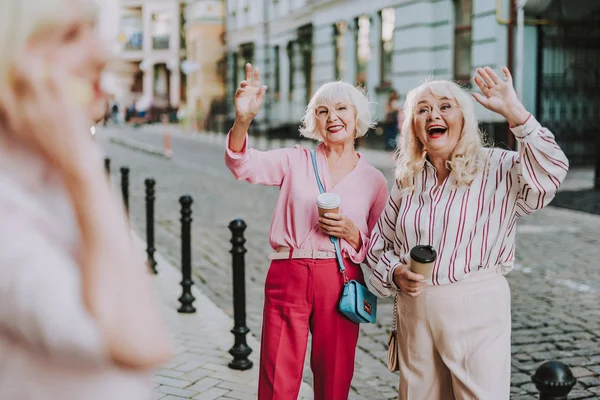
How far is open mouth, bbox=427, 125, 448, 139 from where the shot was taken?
10.3 ft

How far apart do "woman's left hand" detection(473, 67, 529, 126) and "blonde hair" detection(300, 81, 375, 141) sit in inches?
27.9

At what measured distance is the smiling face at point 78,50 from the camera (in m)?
1.23

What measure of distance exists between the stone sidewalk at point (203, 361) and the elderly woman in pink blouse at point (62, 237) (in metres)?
2.66

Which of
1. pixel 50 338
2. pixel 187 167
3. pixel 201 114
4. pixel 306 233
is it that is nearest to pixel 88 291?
pixel 50 338

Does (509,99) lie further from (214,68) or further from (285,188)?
(214,68)

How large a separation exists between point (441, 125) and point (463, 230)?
423 mm

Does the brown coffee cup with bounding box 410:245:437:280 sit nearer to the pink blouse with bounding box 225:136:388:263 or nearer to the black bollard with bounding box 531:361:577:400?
the pink blouse with bounding box 225:136:388:263

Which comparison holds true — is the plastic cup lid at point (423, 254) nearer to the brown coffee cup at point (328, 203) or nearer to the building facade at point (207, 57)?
the brown coffee cup at point (328, 203)

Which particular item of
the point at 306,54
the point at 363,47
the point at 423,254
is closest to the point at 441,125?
the point at 423,254

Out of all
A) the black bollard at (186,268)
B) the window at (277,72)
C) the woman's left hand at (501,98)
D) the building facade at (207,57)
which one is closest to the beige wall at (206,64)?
the building facade at (207,57)

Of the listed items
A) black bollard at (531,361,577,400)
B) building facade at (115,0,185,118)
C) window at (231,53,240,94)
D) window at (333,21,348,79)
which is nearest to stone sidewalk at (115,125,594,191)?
black bollard at (531,361,577,400)

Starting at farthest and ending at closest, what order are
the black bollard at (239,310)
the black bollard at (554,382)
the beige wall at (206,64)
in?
the beige wall at (206,64) → the black bollard at (239,310) → the black bollard at (554,382)

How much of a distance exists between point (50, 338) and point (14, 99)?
14.1 inches

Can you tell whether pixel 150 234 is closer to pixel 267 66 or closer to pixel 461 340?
pixel 461 340
